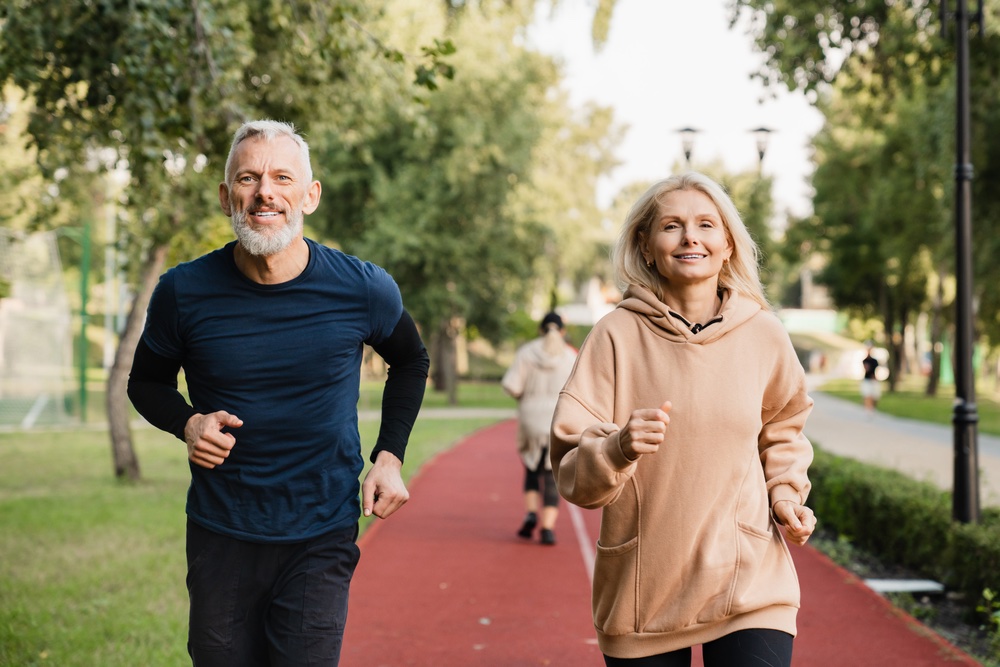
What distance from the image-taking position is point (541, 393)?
1021 centimetres

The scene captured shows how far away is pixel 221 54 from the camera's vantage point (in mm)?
7422

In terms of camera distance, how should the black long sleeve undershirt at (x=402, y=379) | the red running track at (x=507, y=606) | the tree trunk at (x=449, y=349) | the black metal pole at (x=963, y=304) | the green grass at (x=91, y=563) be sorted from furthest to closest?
1. the tree trunk at (x=449, y=349)
2. the black metal pole at (x=963, y=304)
3. the red running track at (x=507, y=606)
4. the green grass at (x=91, y=563)
5. the black long sleeve undershirt at (x=402, y=379)

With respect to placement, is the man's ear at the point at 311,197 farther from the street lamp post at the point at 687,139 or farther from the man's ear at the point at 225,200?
the street lamp post at the point at 687,139

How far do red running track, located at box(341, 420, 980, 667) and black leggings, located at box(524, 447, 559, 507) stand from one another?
1.40ft

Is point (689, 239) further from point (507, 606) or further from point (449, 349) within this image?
point (449, 349)

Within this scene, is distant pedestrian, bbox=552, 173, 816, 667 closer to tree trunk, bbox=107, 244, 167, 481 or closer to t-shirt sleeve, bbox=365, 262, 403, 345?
t-shirt sleeve, bbox=365, 262, 403, 345

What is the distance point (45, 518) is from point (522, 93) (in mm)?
22851

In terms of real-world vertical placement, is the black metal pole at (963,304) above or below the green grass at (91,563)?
above

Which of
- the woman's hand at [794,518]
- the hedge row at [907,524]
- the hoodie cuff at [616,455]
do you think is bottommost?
the hedge row at [907,524]

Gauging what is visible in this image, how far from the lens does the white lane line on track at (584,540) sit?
9354 mm

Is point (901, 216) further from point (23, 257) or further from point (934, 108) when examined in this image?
point (23, 257)

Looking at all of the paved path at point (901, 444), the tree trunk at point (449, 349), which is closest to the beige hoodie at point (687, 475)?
the paved path at point (901, 444)

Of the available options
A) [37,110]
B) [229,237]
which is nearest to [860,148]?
[229,237]

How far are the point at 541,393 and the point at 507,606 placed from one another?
287 cm
